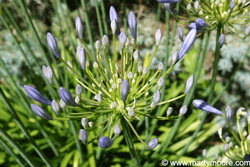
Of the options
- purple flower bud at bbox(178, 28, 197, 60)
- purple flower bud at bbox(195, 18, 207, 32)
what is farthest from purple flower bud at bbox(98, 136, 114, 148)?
purple flower bud at bbox(195, 18, 207, 32)

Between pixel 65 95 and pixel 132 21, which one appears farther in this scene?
pixel 132 21

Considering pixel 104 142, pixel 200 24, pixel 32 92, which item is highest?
pixel 200 24

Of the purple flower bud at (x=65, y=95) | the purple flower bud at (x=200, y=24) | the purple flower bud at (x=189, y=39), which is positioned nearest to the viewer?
the purple flower bud at (x=65, y=95)

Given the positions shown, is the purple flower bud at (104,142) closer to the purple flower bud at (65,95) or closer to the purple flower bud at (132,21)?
the purple flower bud at (65,95)

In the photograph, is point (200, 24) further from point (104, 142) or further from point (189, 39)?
point (104, 142)

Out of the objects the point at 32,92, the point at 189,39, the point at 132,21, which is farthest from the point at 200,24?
the point at 32,92

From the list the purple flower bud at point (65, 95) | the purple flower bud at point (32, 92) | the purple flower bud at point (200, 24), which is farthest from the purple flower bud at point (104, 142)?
the purple flower bud at point (200, 24)

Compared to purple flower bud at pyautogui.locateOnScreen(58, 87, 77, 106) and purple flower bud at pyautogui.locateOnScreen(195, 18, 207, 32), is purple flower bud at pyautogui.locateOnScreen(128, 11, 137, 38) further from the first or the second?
purple flower bud at pyautogui.locateOnScreen(58, 87, 77, 106)

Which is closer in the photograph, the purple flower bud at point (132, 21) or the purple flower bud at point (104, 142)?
the purple flower bud at point (104, 142)

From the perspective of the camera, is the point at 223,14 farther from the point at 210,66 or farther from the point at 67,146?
the point at 210,66

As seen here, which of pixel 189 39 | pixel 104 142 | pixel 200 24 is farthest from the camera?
pixel 200 24

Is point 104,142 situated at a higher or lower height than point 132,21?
lower

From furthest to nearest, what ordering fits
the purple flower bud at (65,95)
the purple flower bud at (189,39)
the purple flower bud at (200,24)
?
the purple flower bud at (200,24) < the purple flower bud at (189,39) < the purple flower bud at (65,95)
